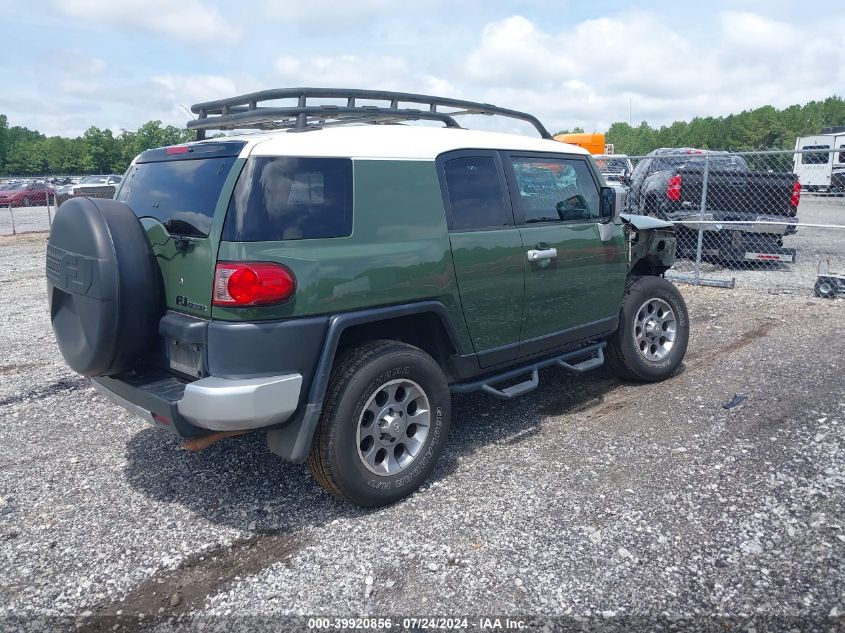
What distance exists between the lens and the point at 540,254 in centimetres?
430

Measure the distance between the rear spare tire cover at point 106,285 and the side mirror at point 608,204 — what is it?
10.5 ft

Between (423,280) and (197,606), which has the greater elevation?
(423,280)

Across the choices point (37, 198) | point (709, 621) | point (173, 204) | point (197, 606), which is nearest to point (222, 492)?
point (197, 606)

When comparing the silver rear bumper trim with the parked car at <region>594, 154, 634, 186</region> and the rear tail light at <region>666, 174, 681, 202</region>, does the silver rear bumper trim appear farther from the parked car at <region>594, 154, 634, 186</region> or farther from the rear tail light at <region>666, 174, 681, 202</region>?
the rear tail light at <region>666, 174, 681, 202</region>

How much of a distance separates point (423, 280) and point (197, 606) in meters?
1.92

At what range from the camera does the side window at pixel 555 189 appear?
4.39 metres

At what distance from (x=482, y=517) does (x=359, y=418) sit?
33.0 inches

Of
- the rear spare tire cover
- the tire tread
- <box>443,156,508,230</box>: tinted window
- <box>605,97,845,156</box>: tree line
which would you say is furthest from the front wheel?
<box>605,97,845,156</box>: tree line

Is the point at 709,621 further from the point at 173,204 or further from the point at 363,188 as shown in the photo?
the point at 173,204

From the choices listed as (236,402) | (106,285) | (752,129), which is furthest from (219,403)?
(752,129)

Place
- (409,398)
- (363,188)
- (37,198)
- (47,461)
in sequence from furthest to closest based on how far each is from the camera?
(37,198) < (47,461) < (409,398) < (363,188)

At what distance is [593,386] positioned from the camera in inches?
221

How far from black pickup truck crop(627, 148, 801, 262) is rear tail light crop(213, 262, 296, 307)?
8.76m

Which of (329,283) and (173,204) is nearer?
(329,283)
